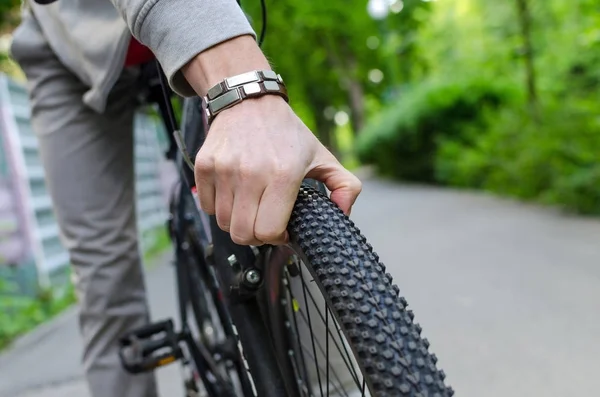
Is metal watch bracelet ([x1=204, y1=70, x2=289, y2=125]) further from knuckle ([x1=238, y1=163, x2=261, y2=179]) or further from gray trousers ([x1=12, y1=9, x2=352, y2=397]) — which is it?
gray trousers ([x1=12, y1=9, x2=352, y2=397])

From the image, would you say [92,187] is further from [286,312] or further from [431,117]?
[431,117]

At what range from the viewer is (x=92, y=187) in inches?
76.4

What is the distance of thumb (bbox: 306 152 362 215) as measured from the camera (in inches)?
41.4

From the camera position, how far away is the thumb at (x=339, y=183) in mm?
1051

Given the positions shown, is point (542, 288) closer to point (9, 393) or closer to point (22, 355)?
point (9, 393)

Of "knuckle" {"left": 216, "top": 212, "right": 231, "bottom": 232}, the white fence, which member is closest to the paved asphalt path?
the white fence

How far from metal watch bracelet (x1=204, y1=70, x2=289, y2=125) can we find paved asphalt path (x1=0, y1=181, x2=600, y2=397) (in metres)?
1.86

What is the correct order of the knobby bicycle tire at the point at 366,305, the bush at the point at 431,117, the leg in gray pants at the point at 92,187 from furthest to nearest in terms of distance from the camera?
the bush at the point at 431,117 < the leg in gray pants at the point at 92,187 < the knobby bicycle tire at the point at 366,305

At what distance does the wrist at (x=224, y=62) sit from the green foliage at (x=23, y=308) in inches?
175

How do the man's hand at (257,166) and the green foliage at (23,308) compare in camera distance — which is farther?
the green foliage at (23,308)

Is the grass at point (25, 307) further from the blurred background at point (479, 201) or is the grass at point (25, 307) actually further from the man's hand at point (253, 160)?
the man's hand at point (253, 160)

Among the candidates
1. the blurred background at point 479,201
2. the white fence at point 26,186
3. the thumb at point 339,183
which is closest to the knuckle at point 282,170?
the thumb at point 339,183

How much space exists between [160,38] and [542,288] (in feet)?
10.8

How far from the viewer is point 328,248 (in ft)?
3.14
